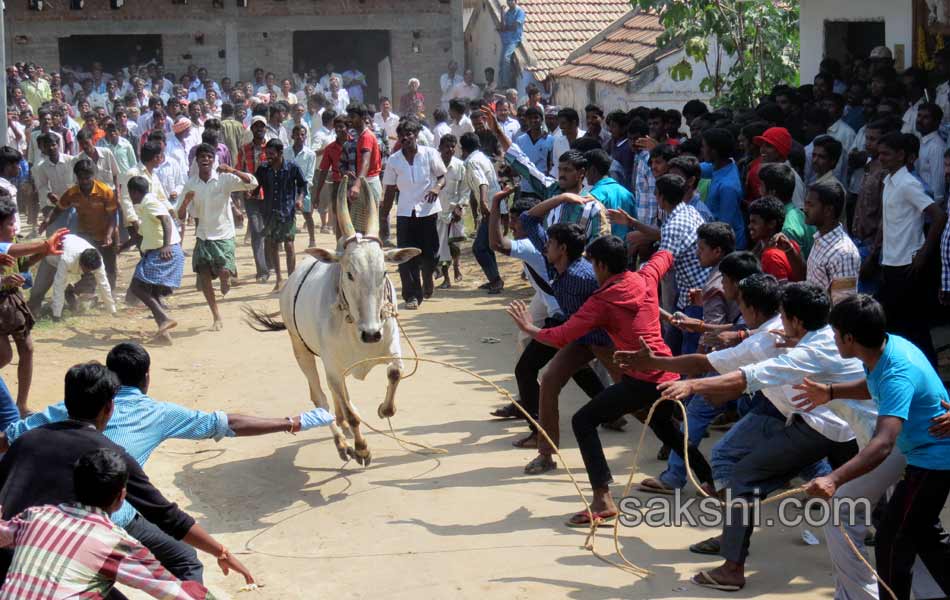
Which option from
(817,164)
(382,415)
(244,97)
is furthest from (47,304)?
(244,97)

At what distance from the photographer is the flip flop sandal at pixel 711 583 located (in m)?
5.57

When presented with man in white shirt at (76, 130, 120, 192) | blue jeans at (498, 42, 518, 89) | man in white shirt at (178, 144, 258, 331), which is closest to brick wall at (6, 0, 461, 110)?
blue jeans at (498, 42, 518, 89)

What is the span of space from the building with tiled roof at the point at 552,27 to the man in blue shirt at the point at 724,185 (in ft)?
45.7

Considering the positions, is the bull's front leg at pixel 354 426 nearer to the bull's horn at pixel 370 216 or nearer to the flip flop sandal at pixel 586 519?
the bull's horn at pixel 370 216

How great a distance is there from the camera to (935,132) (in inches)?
337

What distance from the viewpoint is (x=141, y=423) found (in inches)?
198

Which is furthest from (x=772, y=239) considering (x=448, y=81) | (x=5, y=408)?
(x=448, y=81)

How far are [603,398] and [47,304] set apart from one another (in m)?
8.04

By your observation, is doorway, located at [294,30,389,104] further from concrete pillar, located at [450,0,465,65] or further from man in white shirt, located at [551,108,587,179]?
man in white shirt, located at [551,108,587,179]

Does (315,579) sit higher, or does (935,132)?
(935,132)

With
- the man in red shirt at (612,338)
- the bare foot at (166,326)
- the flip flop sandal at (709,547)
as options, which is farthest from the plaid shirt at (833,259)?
the bare foot at (166,326)

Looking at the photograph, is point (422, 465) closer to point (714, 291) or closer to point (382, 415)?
point (382, 415)

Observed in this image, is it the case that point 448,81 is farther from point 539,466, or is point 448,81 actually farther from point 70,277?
point 539,466

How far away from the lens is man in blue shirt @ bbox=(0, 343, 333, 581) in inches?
188
